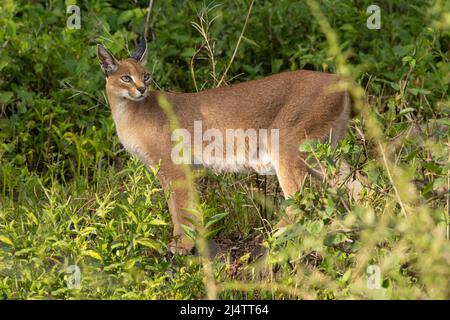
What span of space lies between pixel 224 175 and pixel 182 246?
0.84m

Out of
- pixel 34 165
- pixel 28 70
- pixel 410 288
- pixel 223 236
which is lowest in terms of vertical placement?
pixel 410 288

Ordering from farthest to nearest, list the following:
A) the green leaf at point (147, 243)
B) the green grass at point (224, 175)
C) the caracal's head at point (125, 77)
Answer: the caracal's head at point (125, 77), the green leaf at point (147, 243), the green grass at point (224, 175)

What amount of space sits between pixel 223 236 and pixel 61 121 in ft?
6.39

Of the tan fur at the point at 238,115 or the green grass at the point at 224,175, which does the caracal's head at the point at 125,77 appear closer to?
the tan fur at the point at 238,115

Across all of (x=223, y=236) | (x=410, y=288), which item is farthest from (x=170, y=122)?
(x=410, y=288)

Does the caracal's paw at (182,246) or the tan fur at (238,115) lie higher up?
the tan fur at (238,115)

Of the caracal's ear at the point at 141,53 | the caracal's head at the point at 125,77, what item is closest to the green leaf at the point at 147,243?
the caracal's head at the point at 125,77

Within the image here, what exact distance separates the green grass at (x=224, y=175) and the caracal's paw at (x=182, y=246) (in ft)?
0.35

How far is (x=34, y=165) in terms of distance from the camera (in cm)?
775

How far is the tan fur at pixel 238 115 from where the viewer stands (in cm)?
645

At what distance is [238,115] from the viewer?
265 inches

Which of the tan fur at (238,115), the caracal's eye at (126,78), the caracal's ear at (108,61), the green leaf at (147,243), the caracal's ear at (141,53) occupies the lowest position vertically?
the green leaf at (147,243)

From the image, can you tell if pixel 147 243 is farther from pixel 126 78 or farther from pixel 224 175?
pixel 224 175

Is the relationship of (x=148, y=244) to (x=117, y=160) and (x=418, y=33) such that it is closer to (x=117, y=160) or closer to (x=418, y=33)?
(x=117, y=160)
